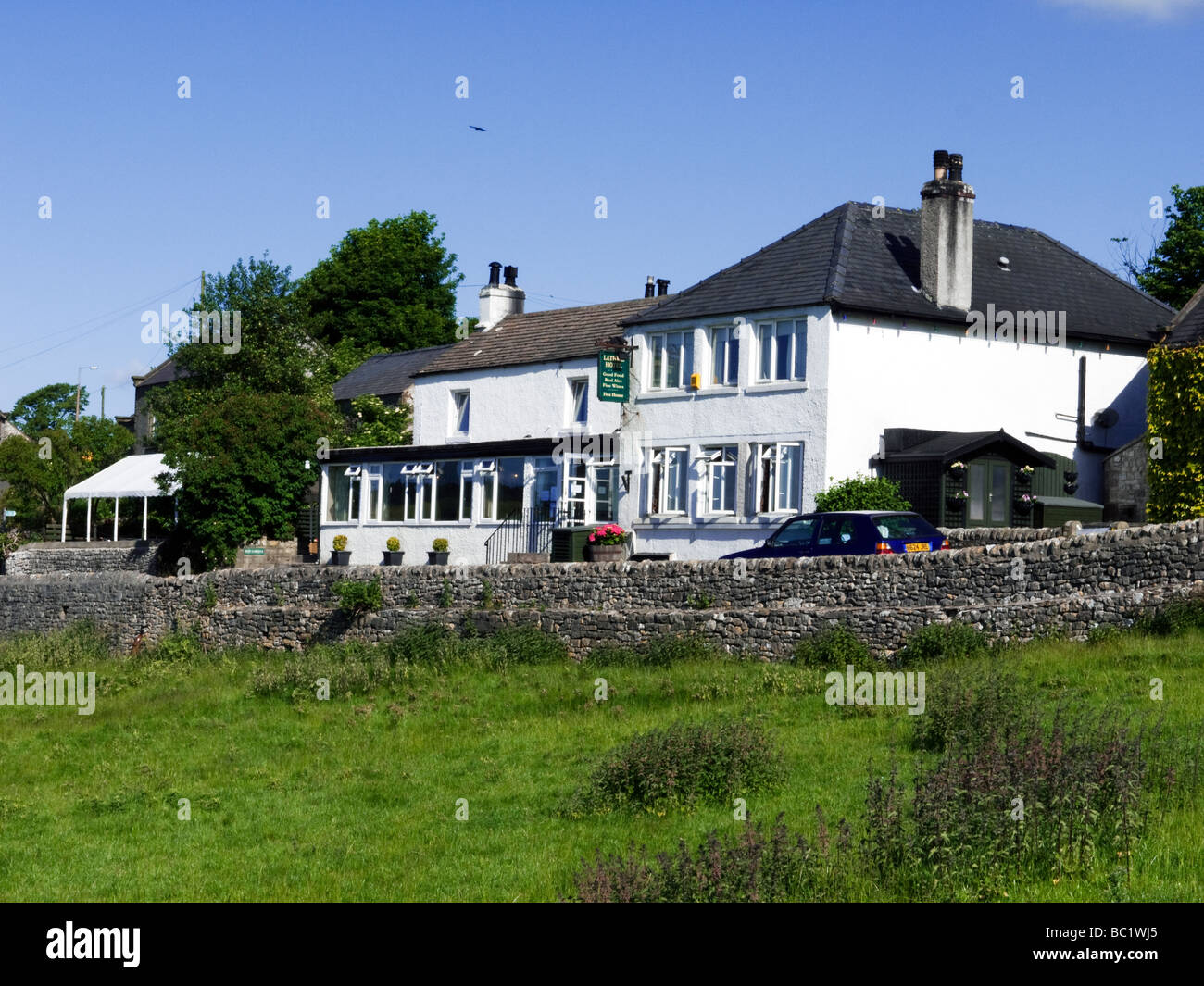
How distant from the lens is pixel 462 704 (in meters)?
21.8

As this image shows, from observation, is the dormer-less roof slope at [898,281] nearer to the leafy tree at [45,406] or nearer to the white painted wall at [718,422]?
the white painted wall at [718,422]

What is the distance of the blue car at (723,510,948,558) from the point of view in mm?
24984

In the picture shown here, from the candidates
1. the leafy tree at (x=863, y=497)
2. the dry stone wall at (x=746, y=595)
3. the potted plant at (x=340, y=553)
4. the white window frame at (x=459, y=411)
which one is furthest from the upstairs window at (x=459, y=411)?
the leafy tree at (x=863, y=497)

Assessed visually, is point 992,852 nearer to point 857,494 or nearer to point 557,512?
point 857,494

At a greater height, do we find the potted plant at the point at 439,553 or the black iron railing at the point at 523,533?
the black iron railing at the point at 523,533

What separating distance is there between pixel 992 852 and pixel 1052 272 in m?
30.7

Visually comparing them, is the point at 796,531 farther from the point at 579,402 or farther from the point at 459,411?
the point at 459,411

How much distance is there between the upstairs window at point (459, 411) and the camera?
4231 cm

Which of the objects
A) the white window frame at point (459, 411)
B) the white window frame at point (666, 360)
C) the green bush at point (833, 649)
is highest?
the white window frame at point (666, 360)

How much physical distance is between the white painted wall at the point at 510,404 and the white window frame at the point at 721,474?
3.41 metres

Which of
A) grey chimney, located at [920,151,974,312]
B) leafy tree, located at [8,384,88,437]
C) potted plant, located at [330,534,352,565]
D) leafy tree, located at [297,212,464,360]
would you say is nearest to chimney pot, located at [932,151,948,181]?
grey chimney, located at [920,151,974,312]

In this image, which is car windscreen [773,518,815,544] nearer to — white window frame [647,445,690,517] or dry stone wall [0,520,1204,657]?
dry stone wall [0,520,1204,657]
